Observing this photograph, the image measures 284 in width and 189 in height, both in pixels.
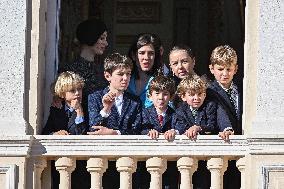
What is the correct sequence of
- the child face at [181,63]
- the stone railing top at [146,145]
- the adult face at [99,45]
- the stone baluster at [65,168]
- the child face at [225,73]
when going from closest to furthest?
the stone railing top at [146,145] < the stone baluster at [65,168] < the child face at [225,73] < the child face at [181,63] < the adult face at [99,45]

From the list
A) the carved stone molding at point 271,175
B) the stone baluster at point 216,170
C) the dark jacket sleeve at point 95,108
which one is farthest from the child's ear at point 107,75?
the carved stone molding at point 271,175

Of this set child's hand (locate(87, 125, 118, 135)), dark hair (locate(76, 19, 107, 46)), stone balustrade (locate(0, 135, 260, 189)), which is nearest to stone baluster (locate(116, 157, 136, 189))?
stone balustrade (locate(0, 135, 260, 189))

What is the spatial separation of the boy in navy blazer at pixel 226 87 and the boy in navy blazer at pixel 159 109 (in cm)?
38

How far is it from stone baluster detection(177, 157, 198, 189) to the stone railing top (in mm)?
56

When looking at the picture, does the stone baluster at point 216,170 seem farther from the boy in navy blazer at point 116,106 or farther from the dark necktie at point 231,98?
the boy in navy blazer at point 116,106

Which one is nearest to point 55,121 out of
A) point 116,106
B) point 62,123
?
point 62,123

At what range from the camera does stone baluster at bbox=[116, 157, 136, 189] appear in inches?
709

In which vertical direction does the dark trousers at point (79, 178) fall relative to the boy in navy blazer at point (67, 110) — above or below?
below

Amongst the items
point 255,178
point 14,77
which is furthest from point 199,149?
point 14,77

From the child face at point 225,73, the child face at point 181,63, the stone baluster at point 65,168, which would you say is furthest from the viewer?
the child face at point 181,63

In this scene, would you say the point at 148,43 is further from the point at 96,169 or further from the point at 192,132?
the point at 96,169

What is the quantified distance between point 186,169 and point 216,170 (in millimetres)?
260

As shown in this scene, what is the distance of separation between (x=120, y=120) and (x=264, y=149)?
1.30 m

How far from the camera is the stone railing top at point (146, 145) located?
59.0ft
